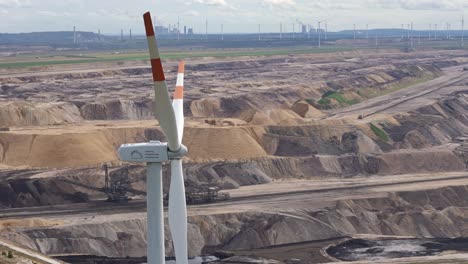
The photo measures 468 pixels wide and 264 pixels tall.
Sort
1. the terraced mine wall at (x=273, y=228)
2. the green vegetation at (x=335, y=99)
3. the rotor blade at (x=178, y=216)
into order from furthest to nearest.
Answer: the green vegetation at (x=335, y=99) < the terraced mine wall at (x=273, y=228) < the rotor blade at (x=178, y=216)

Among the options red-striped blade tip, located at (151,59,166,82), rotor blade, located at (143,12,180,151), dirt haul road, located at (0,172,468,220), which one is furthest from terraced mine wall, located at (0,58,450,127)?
→ red-striped blade tip, located at (151,59,166,82)

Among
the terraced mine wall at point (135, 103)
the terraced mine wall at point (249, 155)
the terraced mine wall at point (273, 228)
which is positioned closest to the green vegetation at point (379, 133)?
the terraced mine wall at point (249, 155)

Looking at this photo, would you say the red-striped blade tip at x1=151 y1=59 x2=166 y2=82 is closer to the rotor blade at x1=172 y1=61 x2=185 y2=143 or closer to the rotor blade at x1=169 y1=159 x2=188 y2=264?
the rotor blade at x1=172 y1=61 x2=185 y2=143

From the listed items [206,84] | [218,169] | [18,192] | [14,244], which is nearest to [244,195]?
[218,169]

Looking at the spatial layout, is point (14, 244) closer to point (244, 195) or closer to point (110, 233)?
point (110, 233)

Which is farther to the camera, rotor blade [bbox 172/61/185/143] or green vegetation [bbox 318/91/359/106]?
green vegetation [bbox 318/91/359/106]

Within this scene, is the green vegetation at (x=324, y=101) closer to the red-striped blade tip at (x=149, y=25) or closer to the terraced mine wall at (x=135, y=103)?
the terraced mine wall at (x=135, y=103)
